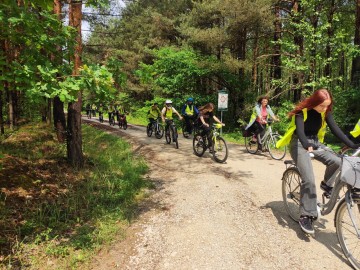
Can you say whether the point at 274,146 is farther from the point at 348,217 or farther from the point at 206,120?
the point at 348,217

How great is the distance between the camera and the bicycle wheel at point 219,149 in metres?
8.35

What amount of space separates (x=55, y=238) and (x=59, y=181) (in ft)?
8.54

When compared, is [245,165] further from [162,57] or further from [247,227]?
[162,57]

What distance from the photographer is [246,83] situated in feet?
62.8

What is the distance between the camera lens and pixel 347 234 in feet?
11.1

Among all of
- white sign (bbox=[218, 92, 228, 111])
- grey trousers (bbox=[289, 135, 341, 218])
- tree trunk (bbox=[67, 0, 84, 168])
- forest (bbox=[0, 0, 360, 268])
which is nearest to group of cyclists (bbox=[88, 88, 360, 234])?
grey trousers (bbox=[289, 135, 341, 218])

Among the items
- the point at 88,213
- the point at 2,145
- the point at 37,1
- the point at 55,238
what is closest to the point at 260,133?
the point at 88,213

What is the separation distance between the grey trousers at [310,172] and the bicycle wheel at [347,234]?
39cm

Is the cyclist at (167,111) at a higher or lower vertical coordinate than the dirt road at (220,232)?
higher

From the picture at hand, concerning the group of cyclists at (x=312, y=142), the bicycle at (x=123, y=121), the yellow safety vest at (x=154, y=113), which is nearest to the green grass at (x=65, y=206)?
the group of cyclists at (x=312, y=142)

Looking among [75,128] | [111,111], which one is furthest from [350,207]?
[111,111]

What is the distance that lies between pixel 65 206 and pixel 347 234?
4760mm

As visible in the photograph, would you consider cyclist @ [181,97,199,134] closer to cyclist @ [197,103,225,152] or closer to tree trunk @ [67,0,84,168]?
cyclist @ [197,103,225,152]

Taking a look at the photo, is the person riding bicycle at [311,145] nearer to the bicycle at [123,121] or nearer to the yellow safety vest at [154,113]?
the yellow safety vest at [154,113]
